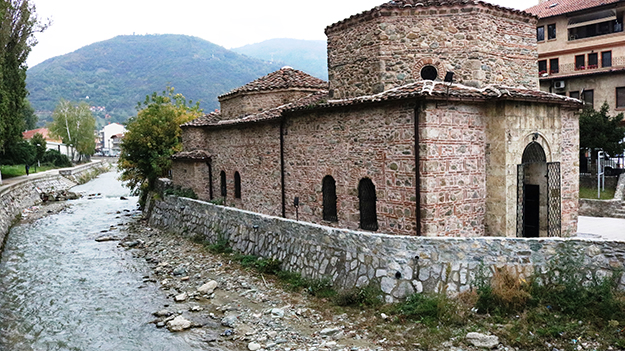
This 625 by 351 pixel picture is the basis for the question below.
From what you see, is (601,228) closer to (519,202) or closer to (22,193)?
(519,202)

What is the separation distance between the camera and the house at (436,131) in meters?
10.1

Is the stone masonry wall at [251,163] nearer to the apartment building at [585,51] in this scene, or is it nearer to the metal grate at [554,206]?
the metal grate at [554,206]

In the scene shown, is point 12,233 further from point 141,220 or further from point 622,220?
point 622,220

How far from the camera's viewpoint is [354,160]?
38.2ft

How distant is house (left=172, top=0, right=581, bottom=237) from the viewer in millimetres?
10109

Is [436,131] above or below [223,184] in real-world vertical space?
above

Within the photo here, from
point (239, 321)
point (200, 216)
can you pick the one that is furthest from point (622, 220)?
point (200, 216)

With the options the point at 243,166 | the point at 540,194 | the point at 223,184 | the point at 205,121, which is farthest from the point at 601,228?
the point at 205,121

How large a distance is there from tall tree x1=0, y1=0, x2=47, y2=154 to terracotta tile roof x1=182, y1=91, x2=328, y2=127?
484 inches

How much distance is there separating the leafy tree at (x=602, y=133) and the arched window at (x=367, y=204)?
41.9ft

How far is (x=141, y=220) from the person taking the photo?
21.8 m

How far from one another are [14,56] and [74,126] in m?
29.5

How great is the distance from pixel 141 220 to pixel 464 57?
16.4m

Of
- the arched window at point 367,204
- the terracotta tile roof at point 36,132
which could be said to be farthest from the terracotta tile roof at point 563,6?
the terracotta tile roof at point 36,132
